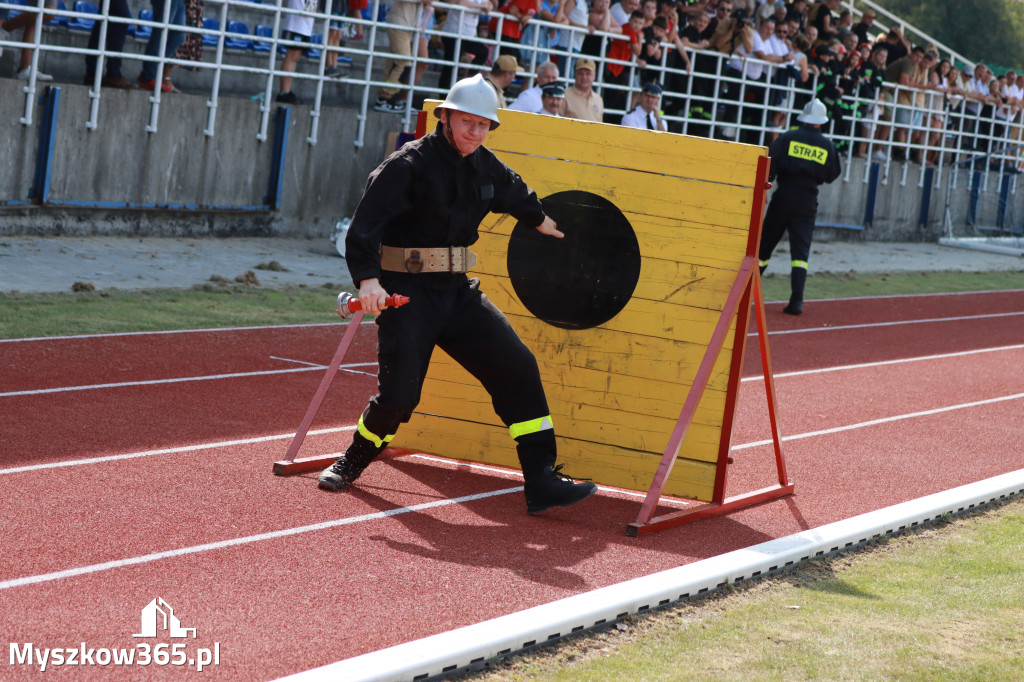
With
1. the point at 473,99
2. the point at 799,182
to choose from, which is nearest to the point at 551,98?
the point at 799,182

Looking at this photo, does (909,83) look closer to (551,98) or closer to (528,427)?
(551,98)

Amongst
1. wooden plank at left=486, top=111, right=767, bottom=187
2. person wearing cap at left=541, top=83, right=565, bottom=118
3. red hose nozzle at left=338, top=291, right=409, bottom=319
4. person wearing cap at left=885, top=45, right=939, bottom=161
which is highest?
person wearing cap at left=885, top=45, right=939, bottom=161

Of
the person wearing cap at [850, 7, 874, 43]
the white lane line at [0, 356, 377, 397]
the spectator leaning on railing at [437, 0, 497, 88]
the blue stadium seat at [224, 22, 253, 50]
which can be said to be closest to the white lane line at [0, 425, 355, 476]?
the white lane line at [0, 356, 377, 397]

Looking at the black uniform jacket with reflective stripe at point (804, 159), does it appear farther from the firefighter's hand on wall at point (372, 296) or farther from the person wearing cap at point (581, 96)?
the firefighter's hand on wall at point (372, 296)

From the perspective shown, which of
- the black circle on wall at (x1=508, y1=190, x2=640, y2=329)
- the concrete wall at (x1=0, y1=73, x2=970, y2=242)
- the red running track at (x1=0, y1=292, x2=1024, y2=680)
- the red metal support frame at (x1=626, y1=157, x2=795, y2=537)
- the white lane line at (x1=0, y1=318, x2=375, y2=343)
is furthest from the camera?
the concrete wall at (x1=0, y1=73, x2=970, y2=242)

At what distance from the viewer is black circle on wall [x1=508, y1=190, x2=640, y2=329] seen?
257 inches

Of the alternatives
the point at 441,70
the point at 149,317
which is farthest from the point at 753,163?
the point at 441,70

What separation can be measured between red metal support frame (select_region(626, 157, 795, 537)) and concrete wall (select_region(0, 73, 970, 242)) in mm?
9373

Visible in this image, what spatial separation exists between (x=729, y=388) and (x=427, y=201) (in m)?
1.79

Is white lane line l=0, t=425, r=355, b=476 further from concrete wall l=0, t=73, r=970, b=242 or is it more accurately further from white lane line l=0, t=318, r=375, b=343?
concrete wall l=0, t=73, r=970, b=242

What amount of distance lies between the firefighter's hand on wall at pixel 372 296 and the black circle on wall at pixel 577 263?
1.31 m

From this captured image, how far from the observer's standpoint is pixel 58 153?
13.4 metres

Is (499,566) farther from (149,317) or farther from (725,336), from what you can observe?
(149,317)

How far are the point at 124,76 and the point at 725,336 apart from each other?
11242 mm
